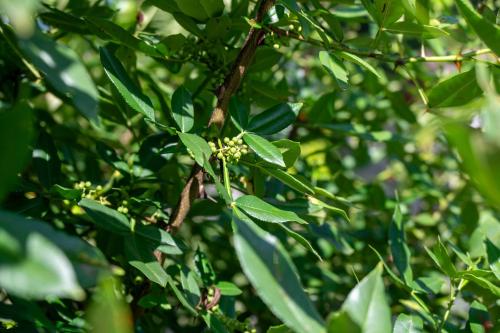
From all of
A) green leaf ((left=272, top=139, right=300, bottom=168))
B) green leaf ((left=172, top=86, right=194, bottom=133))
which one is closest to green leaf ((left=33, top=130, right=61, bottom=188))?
green leaf ((left=172, top=86, right=194, bottom=133))

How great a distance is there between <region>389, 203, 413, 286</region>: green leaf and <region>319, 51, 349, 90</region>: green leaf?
1.01ft

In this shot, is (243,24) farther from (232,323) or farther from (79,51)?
(79,51)

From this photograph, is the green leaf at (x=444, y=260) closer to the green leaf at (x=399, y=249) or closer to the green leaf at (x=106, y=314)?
the green leaf at (x=399, y=249)

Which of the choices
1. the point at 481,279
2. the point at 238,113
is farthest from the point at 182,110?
the point at 481,279

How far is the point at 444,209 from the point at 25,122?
136 centimetres

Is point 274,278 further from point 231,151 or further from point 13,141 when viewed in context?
point 231,151

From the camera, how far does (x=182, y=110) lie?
77 centimetres

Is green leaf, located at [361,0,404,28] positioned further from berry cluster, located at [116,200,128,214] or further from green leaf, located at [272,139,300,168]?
berry cluster, located at [116,200,128,214]

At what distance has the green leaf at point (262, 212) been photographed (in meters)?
0.69

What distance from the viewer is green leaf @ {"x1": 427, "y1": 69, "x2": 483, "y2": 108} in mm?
833

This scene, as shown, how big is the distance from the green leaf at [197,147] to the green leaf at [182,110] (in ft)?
0.13

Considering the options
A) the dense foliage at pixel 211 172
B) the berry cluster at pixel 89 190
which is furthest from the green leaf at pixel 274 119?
the berry cluster at pixel 89 190

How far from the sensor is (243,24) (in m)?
0.83

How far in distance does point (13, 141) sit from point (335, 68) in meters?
0.45
